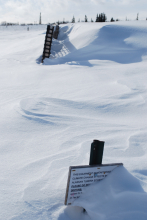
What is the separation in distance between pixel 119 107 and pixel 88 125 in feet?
2.67

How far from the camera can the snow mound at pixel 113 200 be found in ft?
4.12

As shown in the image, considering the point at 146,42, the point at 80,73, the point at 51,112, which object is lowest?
the point at 51,112

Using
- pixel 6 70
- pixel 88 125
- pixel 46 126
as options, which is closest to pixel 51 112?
pixel 46 126

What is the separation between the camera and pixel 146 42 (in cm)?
693

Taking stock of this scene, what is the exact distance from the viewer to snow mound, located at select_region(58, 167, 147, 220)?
1.25 metres

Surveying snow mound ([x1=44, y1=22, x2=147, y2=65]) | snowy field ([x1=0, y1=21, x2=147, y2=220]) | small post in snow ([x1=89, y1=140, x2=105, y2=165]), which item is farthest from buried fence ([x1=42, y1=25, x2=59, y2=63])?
small post in snow ([x1=89, y1=140, x2=105, y2=165])

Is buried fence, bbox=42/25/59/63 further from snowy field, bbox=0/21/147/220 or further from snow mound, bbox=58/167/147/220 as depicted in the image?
snow mound, bbox=58/167/147/220

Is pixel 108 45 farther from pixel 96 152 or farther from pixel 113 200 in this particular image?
pixel 113 200

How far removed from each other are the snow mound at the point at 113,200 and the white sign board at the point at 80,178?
0.13 ft

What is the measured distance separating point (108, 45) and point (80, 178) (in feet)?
22.0

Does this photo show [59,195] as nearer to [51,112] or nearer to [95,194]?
[95,194]

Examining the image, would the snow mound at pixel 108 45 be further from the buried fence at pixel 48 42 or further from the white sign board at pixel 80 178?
the white sign board at pixel 80 178

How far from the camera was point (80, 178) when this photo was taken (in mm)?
1388

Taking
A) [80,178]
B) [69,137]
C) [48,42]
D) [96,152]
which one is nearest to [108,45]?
[48,42]
